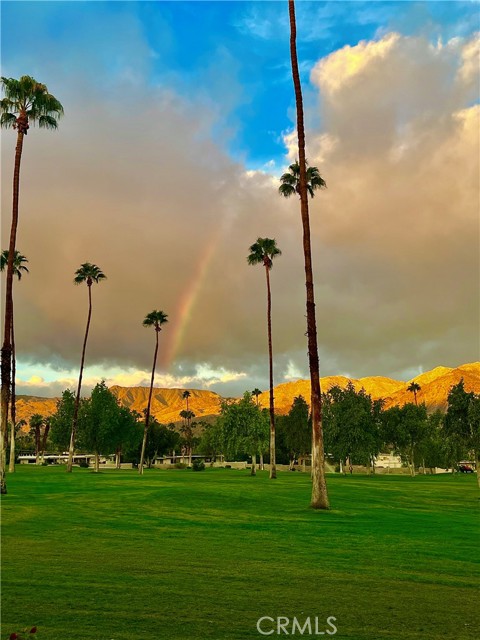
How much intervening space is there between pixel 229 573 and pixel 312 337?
19.2 m

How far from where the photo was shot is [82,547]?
17188mm

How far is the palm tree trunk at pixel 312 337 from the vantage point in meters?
29.8

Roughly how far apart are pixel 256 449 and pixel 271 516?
55211mm

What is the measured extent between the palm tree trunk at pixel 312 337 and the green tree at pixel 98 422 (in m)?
58.1

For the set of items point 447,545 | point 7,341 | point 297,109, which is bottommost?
point 447,545

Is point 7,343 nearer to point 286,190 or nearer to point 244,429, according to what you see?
point 286,190

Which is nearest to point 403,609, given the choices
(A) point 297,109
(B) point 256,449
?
(A) point 297,109

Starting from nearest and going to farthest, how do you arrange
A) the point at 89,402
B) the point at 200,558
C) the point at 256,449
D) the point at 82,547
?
the point at 200,558, the point at 82,547, the point at 256,449, the point at 89,402

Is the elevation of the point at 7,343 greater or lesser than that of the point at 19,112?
lesser

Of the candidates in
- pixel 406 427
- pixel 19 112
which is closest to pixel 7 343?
pixel 19 112

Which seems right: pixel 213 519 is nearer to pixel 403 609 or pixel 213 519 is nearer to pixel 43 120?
pixel 403 609

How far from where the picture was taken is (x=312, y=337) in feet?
104

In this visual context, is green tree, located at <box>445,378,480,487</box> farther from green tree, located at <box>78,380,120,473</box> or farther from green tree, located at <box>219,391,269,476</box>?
green tree, located at <box>78,380,120,473</box>

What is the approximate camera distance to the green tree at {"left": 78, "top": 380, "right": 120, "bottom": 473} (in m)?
83.8
